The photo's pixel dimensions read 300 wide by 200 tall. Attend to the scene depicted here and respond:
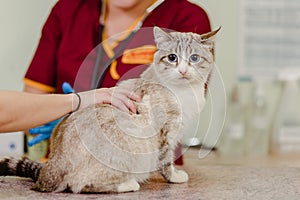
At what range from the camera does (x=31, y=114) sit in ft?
3.05

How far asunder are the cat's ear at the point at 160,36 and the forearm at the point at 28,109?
0.18 m

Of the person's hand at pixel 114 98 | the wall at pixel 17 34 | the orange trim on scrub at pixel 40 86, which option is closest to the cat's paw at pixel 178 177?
the person's hand at pixel 114 98

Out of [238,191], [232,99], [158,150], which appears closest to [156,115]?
[158,150]

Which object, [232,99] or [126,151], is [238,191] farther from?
[232,99]

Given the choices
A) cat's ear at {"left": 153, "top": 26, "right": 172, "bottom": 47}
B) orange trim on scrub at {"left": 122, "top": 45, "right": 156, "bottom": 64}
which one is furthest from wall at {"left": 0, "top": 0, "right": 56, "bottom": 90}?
cat's ear at {"left": 153, "top": 26, "right": 172, "bottom": 47}

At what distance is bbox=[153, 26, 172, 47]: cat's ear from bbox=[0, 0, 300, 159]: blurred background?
3.26ft

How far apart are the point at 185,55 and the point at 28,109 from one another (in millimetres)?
289

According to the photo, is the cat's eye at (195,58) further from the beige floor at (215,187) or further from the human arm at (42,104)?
the beige floor at (215,187)

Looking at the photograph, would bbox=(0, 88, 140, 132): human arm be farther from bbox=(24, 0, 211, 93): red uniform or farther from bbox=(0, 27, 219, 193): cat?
bbox=(24, 0, 211, 93): red uniform

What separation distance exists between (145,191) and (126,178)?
1.8 inches

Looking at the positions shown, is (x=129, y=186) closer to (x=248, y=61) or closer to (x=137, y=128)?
(x=137, y=128)

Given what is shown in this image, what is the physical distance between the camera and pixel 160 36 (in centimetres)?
90

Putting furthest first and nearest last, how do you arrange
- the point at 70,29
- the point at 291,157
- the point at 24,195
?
the point at 291,157, the point at 70,29, the point at 24,195

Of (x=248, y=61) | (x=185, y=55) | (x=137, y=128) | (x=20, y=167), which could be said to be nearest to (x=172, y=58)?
(x=185, y=55)
